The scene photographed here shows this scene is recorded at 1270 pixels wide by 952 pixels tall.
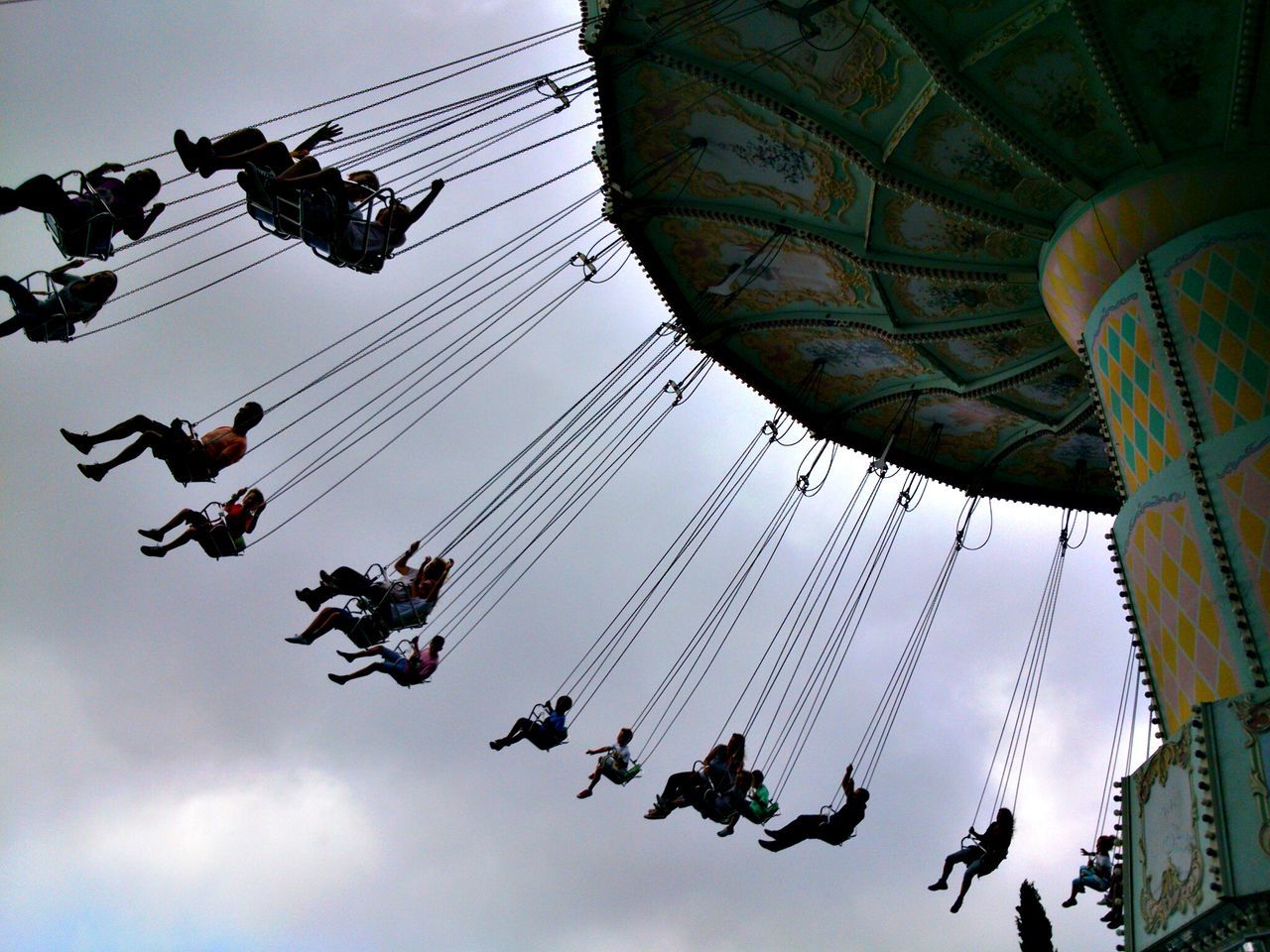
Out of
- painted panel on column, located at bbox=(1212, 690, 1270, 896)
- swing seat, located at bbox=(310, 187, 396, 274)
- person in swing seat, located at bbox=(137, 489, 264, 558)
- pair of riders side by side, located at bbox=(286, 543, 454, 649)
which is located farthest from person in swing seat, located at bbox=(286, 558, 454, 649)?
painted panel on column, located at bbox=(1212, 690, 1270, 896)

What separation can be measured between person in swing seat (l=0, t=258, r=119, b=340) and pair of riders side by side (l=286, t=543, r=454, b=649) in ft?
11.8

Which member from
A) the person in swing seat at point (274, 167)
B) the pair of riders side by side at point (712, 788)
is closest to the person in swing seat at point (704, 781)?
the pair of riders side by side at point (712, 788)

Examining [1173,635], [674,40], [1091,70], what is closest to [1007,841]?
[1173,635]

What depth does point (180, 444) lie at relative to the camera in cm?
1187

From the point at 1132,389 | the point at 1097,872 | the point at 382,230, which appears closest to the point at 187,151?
the point at 382,230

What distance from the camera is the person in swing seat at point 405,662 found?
1345cm

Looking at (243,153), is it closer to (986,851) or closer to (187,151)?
(187,151)

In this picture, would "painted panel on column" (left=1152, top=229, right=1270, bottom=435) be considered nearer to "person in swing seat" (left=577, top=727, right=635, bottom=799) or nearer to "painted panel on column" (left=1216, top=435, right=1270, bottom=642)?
"painted panel on column" (left=1216, top=435, right=1270, bottom=642)

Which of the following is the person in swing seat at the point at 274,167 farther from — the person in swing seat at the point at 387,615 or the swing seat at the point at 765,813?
the swing seat at the point at 765,813

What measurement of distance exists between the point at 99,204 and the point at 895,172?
24.6ft

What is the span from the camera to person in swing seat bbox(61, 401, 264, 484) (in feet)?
37.0

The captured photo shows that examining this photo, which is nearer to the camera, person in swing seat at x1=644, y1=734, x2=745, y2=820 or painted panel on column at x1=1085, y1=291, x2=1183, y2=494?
painted panel on column at x1=1085, y1=291, x2=1183, y2=494

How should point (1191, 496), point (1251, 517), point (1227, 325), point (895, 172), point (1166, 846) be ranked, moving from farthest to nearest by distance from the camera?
1. point (895, 172)
2. point (1227, 325)
3. point (1191, 496)
4. point (1251, 517)
5. point (1166, 846)

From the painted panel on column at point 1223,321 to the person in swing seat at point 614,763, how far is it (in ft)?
28.0
